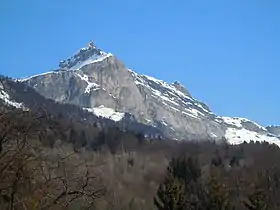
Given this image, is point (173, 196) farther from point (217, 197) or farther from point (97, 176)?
point (97, 176)

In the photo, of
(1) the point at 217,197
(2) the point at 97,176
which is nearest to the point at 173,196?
(1) the point at 217,197

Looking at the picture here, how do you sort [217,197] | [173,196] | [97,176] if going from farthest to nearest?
[217,197], [173,196], [97,176]

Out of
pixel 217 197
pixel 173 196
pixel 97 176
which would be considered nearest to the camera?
pixel 97 176

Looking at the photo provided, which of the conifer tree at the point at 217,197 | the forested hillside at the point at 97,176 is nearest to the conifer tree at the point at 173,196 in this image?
the forested hillside at the point at 97,176

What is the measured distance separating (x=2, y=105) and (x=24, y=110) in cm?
40

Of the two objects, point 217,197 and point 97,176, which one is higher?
point 217,197

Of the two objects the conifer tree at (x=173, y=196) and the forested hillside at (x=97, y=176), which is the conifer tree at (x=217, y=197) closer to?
the forested hillside at (x=97, y=176)

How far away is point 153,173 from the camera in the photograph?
11894cm

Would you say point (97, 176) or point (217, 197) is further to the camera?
point (217, 197)

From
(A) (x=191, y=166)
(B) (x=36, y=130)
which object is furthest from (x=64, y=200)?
(A) (x=191, y=166)

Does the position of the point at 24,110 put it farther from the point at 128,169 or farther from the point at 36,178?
the point at 128,169

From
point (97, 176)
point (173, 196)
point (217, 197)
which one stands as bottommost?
point (97, 176)

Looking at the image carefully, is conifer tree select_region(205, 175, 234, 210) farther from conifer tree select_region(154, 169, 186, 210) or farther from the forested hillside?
conifer tree select_region(154, 169, 186, 210)

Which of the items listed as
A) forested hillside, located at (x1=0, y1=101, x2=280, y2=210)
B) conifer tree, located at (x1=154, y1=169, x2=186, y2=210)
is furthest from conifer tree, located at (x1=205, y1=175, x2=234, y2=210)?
conifer tree, located at (x1=154, y1=169, x2=186, y2=210)
